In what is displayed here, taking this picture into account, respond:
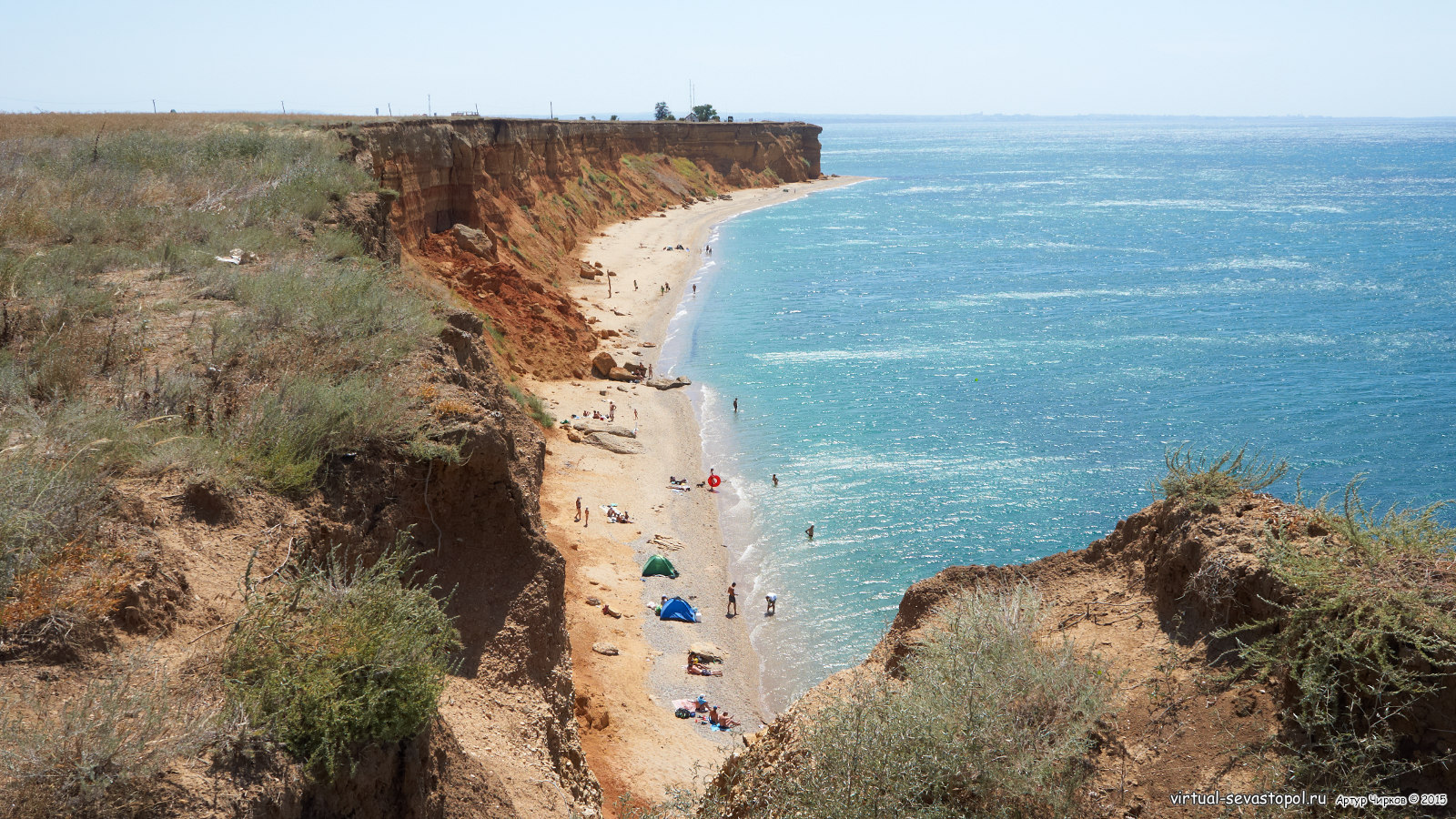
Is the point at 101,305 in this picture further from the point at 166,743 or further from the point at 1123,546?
the point at 1123,546

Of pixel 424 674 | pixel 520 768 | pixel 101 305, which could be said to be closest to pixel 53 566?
pixel 424 674

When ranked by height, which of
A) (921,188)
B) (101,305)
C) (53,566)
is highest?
(921,188)

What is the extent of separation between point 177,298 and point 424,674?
31.7 feet

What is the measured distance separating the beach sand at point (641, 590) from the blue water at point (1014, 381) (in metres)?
1.01

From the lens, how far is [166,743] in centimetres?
565

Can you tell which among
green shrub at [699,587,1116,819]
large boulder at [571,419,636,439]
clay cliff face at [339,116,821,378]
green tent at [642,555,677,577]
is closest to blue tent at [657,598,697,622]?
green tent at [642,555,677,577]

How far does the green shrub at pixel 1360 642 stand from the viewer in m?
6.45

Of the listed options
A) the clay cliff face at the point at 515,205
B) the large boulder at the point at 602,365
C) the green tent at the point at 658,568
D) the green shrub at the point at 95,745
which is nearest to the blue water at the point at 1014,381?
the green tent at the point at 658,568

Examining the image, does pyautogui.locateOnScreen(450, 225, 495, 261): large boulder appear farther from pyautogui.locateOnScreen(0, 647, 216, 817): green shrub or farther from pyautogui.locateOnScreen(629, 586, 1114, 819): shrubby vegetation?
pyautogui.locateOnScreen(0, 647, 216, 817): green shrub

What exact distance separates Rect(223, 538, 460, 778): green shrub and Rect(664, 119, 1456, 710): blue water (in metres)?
12.9

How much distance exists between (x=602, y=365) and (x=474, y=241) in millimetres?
8084

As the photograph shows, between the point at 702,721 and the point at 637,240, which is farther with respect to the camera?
the point at 637,240

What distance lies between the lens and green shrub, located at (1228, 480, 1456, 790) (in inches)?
254

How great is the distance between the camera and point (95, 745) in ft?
17.5
